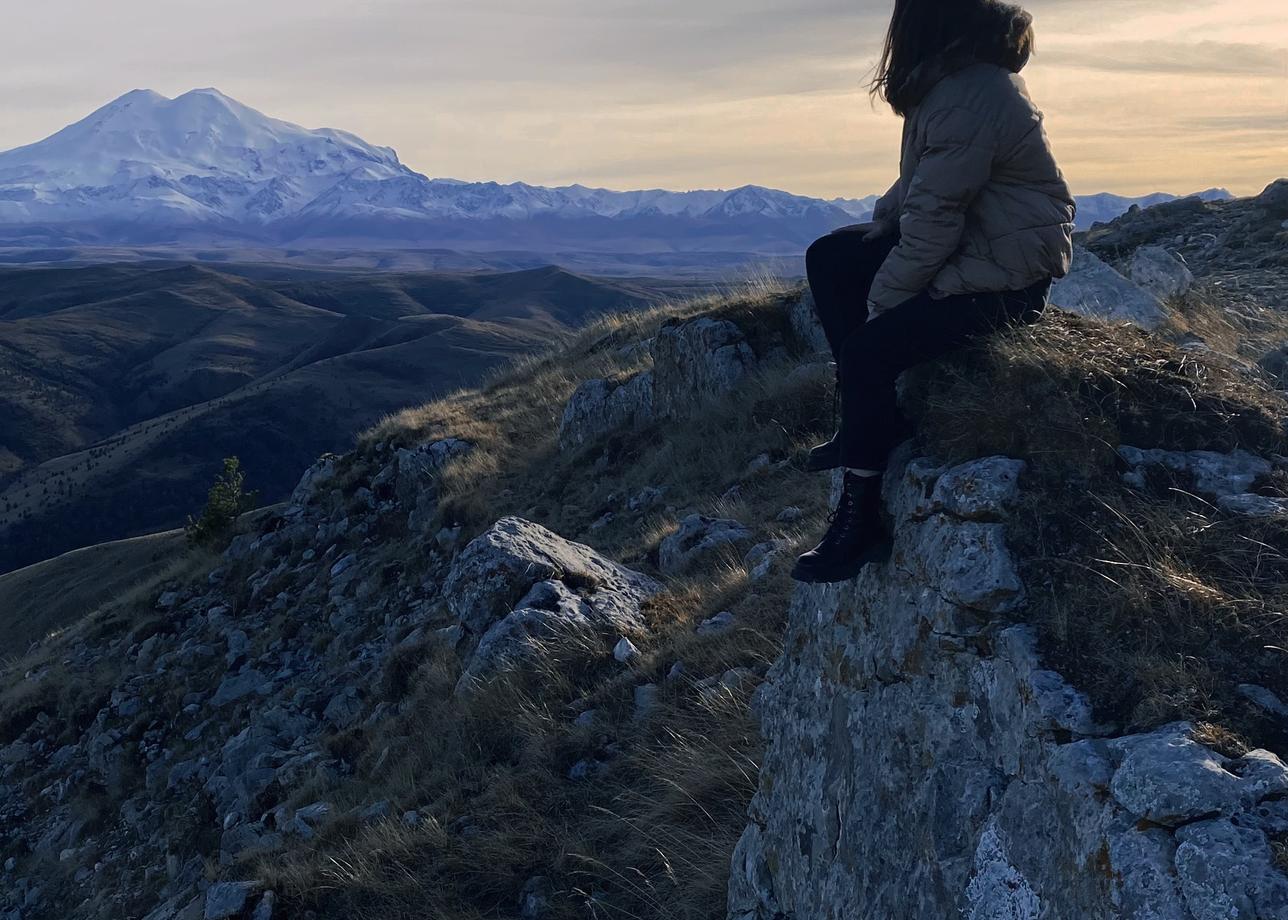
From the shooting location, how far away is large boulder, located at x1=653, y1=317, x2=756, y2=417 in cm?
1450

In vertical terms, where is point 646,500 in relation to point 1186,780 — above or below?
below

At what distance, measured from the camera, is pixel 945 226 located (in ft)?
12.6

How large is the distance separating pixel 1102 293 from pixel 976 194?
26.6 ft

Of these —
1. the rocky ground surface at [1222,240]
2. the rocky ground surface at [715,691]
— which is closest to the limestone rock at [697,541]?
the rocky ground surface at [715,691]

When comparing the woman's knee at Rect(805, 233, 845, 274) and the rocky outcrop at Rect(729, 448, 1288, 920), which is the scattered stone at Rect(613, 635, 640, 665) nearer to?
the rocky outcrop at Rect(729, 448, 1288, 920)

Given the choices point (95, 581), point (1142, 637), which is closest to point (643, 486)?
point (1142, 637)

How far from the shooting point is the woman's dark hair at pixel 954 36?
380 cm

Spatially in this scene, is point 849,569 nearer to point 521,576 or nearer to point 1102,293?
point 521,576

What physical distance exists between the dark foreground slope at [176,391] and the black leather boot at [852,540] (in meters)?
70.4

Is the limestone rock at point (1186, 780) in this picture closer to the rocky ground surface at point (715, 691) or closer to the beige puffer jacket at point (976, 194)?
the rocky ground surface at point (715, 691)

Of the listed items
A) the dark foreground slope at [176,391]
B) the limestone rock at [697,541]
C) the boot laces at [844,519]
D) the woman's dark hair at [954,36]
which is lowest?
the dark foreground slope at [176,391]

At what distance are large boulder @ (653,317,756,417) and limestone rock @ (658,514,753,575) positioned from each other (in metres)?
4.85

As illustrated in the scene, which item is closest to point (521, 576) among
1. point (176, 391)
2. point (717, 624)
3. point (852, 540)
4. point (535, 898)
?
point (717, 624)

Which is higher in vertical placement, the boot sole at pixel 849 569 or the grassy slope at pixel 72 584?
the boot sole at pixel 849 569
